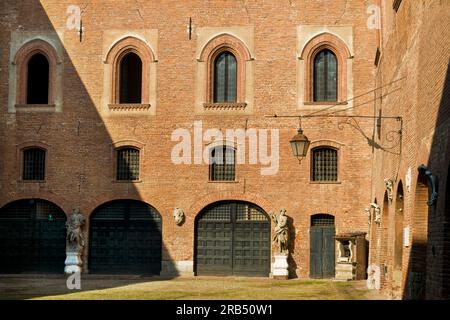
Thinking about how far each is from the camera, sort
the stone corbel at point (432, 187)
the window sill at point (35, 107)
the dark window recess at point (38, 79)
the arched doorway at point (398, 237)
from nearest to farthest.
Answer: the stone corbel at point (432, 187) → the arched doorway at point (398, 237) → the window sill at point (35, 107) → the dark window recess at point (38, 79)

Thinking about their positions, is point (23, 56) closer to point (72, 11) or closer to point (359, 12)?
point (72, 11)

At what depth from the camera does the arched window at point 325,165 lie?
28688mm

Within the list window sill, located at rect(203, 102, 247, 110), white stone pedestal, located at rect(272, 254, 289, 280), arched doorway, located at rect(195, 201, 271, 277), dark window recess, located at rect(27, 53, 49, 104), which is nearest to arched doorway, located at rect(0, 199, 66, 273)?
dark window recess, located at rect(27, 53, 49, 104)

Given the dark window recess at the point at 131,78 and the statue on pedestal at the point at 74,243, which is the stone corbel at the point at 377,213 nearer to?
the dark window recess at the point at 131,78

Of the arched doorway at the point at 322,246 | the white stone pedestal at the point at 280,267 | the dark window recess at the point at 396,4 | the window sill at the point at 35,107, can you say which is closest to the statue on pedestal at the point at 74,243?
the window sill at the point at 35,107

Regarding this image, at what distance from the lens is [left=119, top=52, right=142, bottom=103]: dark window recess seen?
30.2m

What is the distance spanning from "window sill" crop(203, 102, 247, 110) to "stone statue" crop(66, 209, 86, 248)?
570cm

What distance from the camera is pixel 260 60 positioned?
29.1m

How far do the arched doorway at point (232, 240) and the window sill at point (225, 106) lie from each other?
10.5 feet

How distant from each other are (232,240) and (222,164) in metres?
2.59

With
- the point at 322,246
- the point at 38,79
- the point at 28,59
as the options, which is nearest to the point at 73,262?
the point at 38,79

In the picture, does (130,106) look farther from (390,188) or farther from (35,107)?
(390,188)

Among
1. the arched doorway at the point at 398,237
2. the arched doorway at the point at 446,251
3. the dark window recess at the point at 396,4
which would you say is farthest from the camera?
the dark window recess at the point at 396,4

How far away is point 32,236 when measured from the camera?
98.1ft
